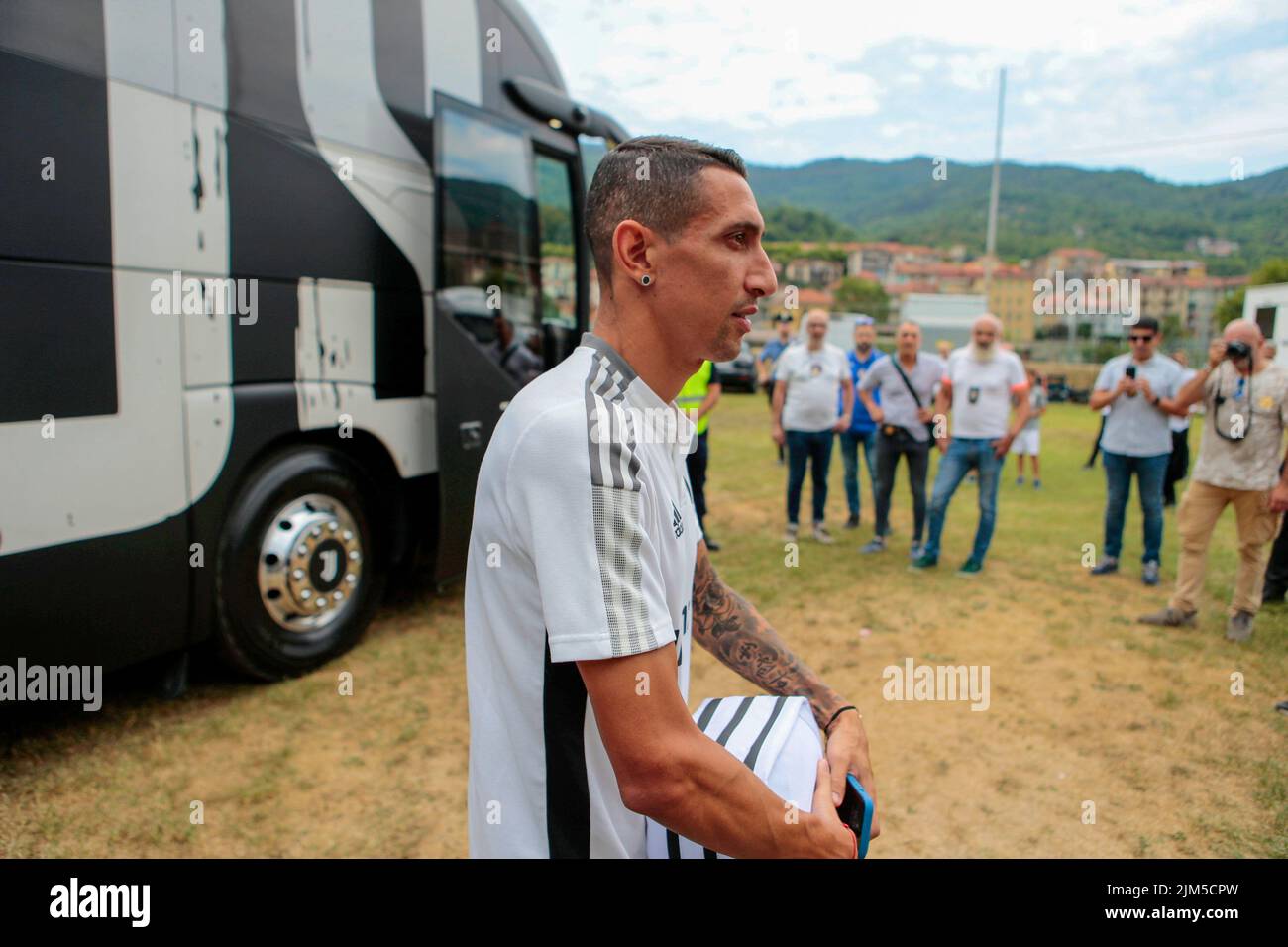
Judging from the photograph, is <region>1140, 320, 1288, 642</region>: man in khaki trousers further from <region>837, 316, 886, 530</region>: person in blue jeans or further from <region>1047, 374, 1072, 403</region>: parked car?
<region>1047, 374, 1072, 403</region>: parked car

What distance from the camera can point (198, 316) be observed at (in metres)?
3.48

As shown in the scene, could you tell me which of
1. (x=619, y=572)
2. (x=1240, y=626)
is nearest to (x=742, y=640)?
(x=619, y=572)

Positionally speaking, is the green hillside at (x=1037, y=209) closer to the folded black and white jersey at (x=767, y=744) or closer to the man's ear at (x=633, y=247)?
the man's ear at (x=633, y=247)

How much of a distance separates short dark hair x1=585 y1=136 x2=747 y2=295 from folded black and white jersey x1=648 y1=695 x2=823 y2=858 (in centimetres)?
76

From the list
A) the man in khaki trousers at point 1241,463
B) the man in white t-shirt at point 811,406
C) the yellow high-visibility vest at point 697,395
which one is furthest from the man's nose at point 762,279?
the man in white t-shirt at point 811,406

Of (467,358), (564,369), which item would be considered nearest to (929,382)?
(467,358)

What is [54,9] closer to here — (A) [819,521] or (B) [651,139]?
(B) [651,139]

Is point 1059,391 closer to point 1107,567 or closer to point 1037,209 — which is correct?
point 1107,567

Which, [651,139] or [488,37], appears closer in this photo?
[651,139]

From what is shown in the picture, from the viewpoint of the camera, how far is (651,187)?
4.13ft

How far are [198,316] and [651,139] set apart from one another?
292cm

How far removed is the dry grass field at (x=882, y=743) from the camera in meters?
3.06

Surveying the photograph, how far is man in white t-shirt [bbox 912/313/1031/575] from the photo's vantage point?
6715 mm
